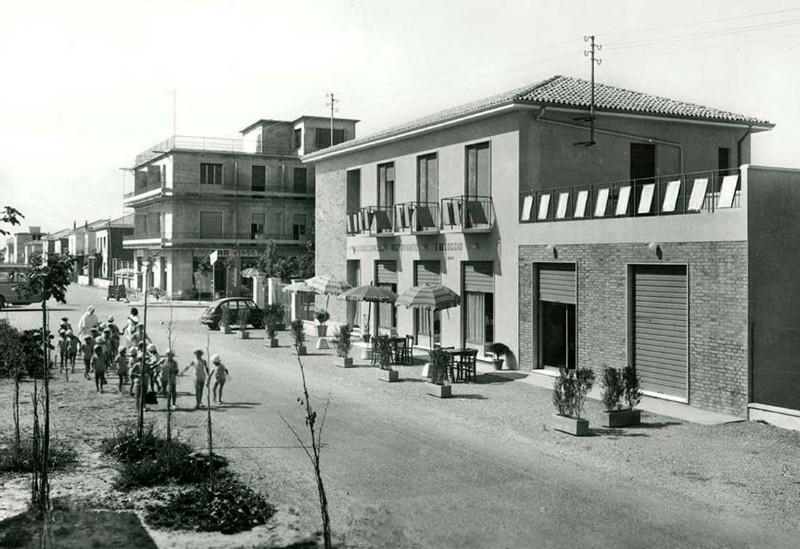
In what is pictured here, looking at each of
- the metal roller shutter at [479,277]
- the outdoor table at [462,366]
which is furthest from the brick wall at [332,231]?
the outdoor table at [462,366]

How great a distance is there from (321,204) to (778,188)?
20.5m

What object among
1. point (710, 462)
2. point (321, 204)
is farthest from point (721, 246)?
point (321, 204)

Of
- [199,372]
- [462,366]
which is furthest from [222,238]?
[199,372]

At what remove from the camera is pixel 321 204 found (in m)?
32.3

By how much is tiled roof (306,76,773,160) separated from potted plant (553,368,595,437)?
9.48m

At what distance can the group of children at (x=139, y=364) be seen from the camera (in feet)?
48.1

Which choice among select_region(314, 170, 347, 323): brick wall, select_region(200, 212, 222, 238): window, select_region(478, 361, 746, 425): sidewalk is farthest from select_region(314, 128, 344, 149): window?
select_region(478, 361, 746, 425): sidewalk

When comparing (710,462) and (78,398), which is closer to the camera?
(710,462)

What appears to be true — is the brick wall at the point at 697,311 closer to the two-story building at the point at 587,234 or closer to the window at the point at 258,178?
the two-story building at the point at 587,234

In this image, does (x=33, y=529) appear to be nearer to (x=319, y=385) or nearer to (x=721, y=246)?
(x=319, y=385)

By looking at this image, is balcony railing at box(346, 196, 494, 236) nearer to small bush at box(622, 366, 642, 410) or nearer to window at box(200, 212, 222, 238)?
small bush at box(622, 366, 642, 410)

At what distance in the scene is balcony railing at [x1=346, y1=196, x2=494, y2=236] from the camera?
2169 centimetres

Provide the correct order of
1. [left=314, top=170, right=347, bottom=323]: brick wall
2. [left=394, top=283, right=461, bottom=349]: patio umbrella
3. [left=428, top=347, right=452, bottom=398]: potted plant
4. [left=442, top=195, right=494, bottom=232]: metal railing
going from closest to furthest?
[left=428, top=347, right=452, bottom=398]: potted plant < [left=394, top=283, right=461, bottom=349]: patio umbrella < [left=442, top=195, right=494, bottom=232]: metal railing < [left=314, top=170, right=347, bottom=323]: brick wall

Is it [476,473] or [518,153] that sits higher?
[518,153]
